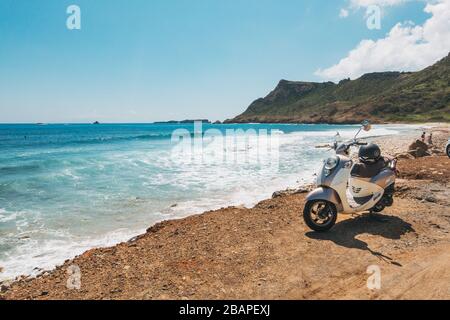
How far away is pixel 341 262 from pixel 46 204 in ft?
35.7

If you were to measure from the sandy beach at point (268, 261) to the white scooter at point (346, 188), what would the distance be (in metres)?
0.37

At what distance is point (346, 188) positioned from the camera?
6598 millimetres

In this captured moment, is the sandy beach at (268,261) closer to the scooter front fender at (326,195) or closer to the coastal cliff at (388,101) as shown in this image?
the scooter front fender at (326,195)

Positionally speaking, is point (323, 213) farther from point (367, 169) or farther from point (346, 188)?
point (367, 169)

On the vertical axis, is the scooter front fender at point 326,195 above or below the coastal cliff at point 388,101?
below

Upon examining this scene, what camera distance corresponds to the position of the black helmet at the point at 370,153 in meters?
7.04

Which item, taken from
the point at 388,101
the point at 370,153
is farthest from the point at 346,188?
the point at 388,101

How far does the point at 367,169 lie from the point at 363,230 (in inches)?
53.1

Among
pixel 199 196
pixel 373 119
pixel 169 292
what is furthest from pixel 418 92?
pixel 169 292

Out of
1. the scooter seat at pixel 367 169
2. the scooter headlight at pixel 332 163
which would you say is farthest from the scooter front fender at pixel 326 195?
the scooter seat at pixel 367 169

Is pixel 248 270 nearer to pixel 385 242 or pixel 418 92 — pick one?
pixel 385 242

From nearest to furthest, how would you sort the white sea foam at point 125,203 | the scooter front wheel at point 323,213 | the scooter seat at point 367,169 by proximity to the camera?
the scooter front wheel at point 323,213, the scooter seat at point 367,169, the white sea foam at point 125,203

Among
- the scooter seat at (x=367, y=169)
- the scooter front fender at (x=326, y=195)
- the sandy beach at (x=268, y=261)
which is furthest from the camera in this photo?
the scooter seat at (x=367, y=169)

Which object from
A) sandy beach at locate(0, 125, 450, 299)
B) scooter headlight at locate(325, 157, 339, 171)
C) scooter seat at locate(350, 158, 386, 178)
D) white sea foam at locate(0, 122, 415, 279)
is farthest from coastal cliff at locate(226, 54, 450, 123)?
scooter headlight at locate(325, 157, 339, 171)
